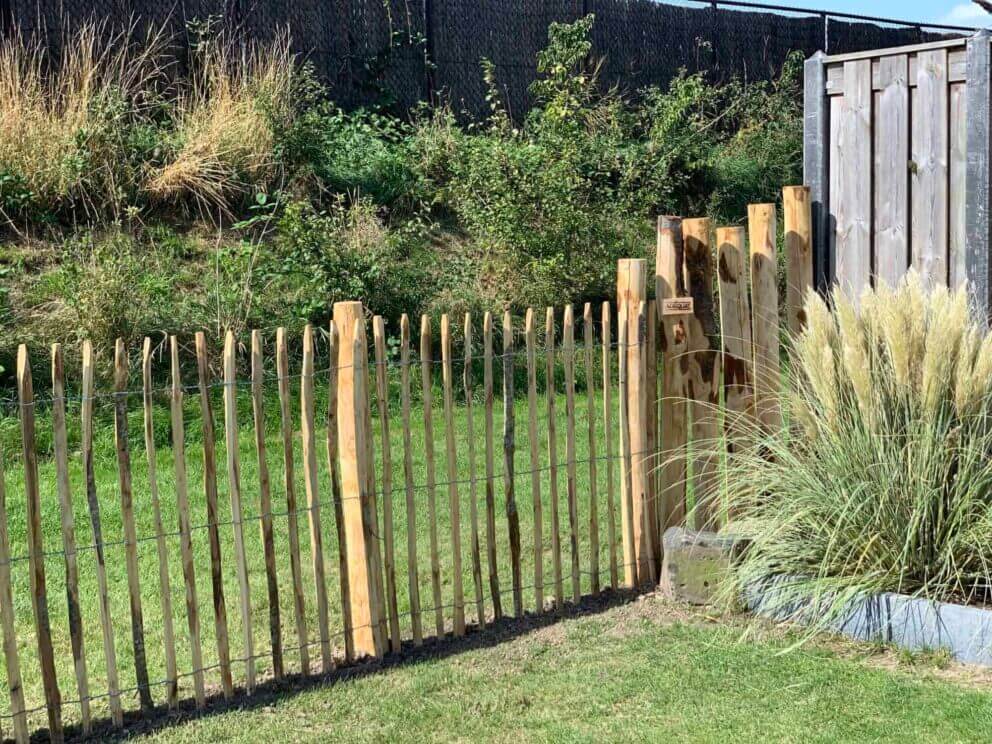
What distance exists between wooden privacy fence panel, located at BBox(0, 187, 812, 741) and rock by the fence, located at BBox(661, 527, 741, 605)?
6.3 inches

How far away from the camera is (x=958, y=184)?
5.43 metres

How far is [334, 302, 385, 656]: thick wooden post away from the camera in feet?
15.6

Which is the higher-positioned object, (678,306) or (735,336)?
(678,306)

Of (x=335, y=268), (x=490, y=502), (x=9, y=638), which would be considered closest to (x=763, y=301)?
(x=490, y=502)

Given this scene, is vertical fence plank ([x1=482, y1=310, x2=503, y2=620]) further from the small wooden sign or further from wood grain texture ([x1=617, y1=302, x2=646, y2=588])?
the small wooden sign

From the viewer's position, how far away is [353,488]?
15.9 ft

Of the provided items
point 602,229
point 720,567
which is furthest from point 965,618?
point 602,229

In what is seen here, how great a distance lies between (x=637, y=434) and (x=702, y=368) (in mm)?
431

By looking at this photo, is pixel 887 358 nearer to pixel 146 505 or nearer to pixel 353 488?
pixel 353 488

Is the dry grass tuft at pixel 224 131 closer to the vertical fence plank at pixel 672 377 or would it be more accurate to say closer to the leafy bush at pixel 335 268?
the leafy bush at pixel 335 268

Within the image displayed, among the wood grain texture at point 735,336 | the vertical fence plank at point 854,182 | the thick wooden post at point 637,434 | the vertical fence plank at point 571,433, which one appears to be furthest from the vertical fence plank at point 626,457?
the vertical fence plank at point 854,182

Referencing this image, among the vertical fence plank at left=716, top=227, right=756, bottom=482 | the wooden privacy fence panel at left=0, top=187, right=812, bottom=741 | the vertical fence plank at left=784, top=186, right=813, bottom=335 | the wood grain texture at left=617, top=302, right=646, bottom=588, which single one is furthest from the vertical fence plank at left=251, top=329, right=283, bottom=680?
the vertical fence plank at left=784, top=186, right=813, bottom=335

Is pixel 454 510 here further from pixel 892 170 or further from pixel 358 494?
pixel 892 170

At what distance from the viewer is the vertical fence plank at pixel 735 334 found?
550 centimetres
